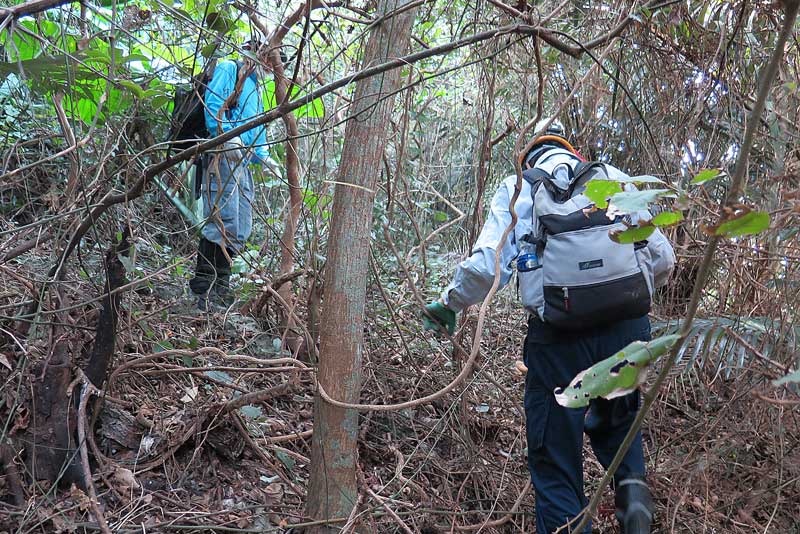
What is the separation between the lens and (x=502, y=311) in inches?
191

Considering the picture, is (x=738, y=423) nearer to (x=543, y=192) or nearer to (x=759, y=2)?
(x=543, y=192)

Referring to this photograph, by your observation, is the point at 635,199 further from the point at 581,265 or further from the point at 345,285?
the point at 345,285

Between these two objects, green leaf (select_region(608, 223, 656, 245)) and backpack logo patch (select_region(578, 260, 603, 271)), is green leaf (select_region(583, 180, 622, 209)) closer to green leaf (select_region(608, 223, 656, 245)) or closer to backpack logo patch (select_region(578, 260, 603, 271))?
green leaf (select_region(608, 223, 656, 245))

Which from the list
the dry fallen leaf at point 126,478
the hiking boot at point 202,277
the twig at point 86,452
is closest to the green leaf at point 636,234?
the twig at point 86,452

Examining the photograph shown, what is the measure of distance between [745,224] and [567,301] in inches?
56.0

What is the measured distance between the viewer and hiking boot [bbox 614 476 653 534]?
2.58 m

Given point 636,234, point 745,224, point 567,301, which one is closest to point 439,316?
point 567,301

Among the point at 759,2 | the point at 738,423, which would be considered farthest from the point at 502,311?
the point at 759,2

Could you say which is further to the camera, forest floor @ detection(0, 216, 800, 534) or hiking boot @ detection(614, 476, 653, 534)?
forest floor @ detection(0, 216, 800, 534)

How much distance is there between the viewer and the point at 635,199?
46.4 inches

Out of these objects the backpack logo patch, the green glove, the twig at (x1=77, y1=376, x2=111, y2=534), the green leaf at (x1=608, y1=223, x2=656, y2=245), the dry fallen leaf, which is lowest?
the dry fallen leaf

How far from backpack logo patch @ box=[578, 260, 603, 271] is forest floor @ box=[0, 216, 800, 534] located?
2.82 ft

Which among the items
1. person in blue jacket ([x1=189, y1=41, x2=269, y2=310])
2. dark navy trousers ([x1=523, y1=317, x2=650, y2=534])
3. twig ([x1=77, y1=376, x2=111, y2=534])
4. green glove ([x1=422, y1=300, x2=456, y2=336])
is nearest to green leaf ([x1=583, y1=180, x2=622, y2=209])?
dark navy trousers ([x1=523, y1=317, x2=650, y2=534])

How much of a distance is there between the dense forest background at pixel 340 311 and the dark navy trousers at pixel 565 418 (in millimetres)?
328
